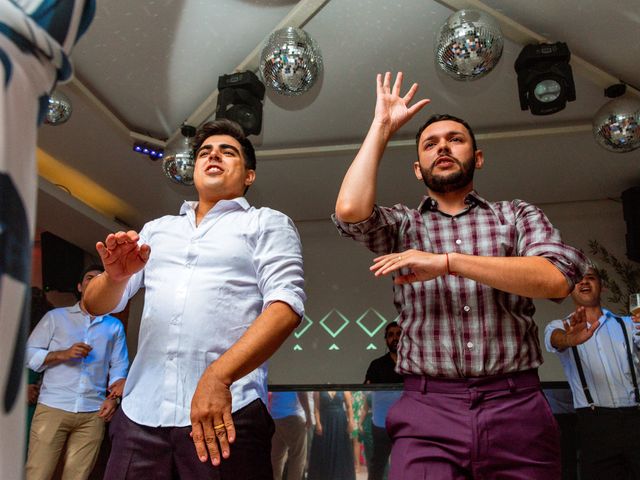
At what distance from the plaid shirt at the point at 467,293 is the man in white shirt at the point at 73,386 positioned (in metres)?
2.39

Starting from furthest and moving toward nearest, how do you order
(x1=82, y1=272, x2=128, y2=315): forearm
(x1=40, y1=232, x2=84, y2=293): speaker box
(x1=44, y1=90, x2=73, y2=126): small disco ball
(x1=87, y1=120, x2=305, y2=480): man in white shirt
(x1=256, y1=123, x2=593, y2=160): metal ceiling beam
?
(x1=40, y1=232, x2=84, y2=293): speaker box
(x1=256, y1=123, x2=593, y2=160): metal ceiling beam
(x1=44, y1=90, x2=73, y2=126): small disco ball
(x1=82, y1=272, x2=128, y2=315): forearm
(x1=87, y1=120, x2=305, y2=480): man in white shirt

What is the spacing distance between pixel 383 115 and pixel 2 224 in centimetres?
137

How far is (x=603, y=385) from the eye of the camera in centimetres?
339

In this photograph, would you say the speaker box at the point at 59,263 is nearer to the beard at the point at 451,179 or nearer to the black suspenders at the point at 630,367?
the black suspenders at the point at 630,367

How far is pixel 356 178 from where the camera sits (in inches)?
62.9

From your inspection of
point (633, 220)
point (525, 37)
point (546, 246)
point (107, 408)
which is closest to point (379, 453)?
point (107, 408)

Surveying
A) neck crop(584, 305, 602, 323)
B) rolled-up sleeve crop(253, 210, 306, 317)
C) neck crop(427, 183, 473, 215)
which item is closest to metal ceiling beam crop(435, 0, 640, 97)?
neck crop(584, 305, 602, 323)

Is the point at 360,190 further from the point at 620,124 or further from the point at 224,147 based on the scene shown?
the point at 620,124

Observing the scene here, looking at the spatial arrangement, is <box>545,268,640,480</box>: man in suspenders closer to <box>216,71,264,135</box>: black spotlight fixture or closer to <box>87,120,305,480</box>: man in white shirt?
<box>87,120,305,480</box>: man in white shirt

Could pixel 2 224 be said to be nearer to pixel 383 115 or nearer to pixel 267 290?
pixel 267 290

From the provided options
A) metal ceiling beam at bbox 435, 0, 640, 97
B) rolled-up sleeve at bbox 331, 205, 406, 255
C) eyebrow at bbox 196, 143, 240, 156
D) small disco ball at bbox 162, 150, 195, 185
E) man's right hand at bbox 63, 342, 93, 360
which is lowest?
man's right hand at bbox 63, 342, 93, 360

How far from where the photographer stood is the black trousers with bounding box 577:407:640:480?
3221 mm

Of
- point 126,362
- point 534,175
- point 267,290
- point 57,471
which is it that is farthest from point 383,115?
point 534,175

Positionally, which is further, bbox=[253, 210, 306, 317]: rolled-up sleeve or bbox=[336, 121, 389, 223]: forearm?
bbox=[336, 121, 389, 223]: forearm
